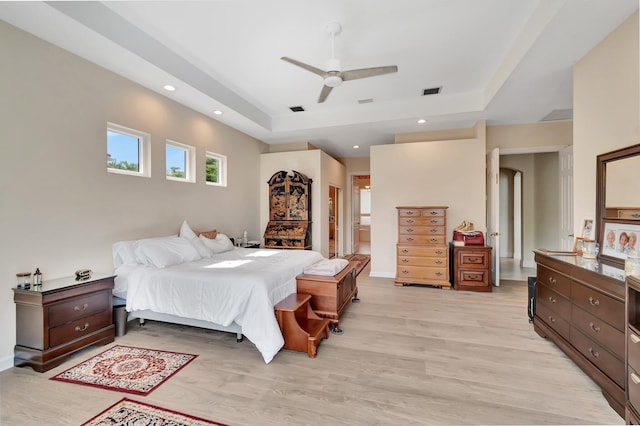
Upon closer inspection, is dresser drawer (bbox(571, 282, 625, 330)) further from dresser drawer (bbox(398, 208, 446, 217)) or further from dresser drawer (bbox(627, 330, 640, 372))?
dresser drawer (bbox(398, 208, 446, 217))

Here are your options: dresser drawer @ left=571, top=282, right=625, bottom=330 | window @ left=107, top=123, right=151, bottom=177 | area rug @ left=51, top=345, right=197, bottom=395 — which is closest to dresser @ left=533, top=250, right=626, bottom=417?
dresser drawer @ left=571, top=282, right=625, bottom=330

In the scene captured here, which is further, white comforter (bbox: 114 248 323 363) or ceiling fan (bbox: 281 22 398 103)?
ceiling fan (bbox: 281 22 398 103)

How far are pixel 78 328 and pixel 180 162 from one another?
8.84 feet

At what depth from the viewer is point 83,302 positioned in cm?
261

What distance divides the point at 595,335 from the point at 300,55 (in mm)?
3923

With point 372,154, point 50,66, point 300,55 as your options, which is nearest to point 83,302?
point 50,66

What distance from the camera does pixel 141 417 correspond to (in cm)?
178

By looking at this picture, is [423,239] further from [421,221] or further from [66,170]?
[66,170]

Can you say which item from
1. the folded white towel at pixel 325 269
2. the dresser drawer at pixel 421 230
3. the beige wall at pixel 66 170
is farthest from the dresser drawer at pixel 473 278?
the beige wall at pixel 66 170

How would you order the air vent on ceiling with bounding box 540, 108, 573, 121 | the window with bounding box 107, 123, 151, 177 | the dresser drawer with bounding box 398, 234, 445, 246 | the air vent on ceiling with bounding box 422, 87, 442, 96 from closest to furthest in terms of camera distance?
the window with bounding box 107, 123, 151, 177
the air vent on ceiling with bounding box 422, 87, 442, 96
the air vent on ceiling with bounding box 540, 108, 573, 121
the dresser drawer with bounding box 398, 234, 445, 246

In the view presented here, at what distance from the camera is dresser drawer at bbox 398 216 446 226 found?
16.3ft

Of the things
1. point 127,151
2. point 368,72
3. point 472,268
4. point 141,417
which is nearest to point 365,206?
point 472,268

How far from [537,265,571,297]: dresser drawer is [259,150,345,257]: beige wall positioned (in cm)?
411

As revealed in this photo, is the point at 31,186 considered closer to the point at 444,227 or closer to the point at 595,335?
the point at 595,335
